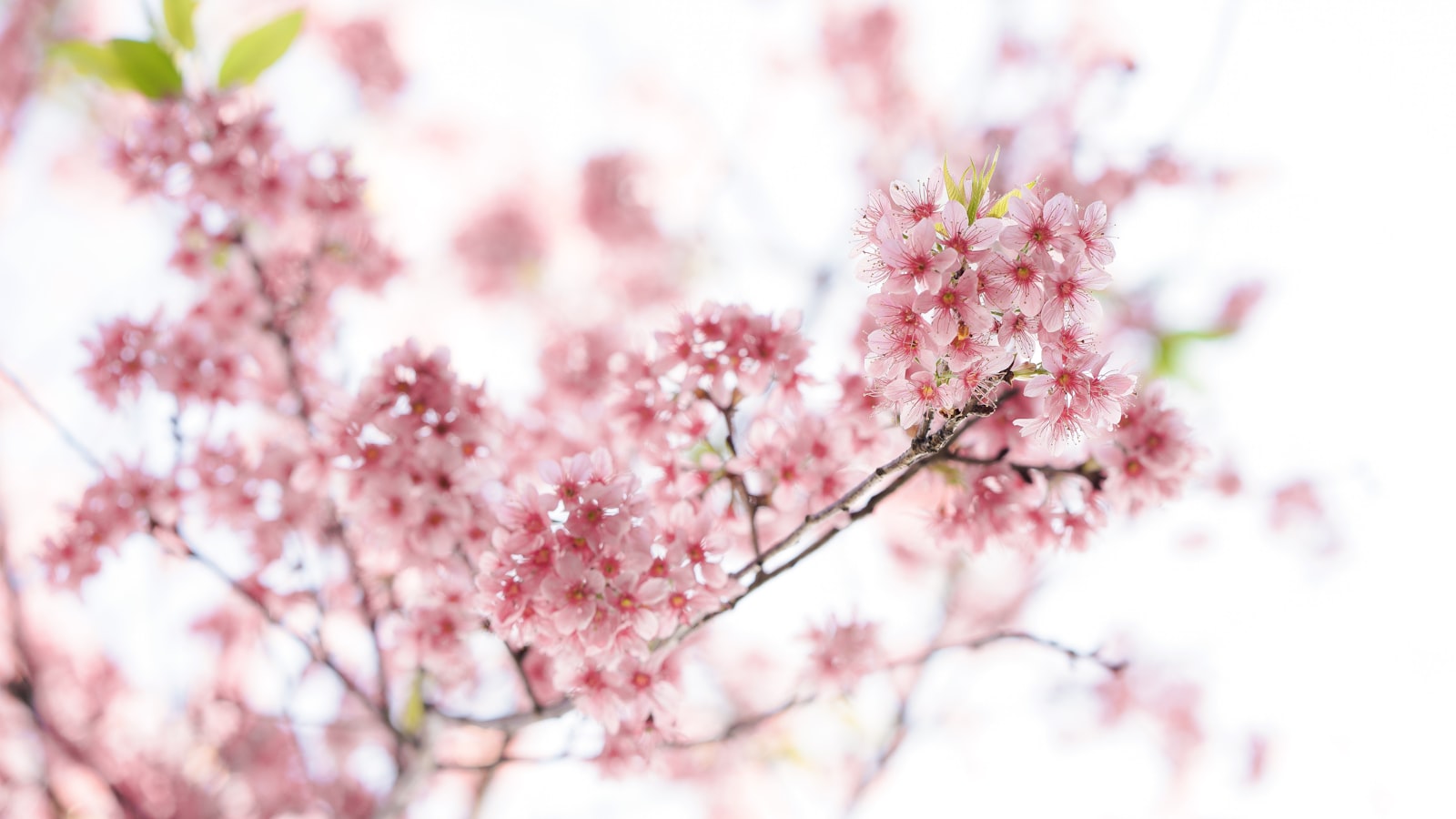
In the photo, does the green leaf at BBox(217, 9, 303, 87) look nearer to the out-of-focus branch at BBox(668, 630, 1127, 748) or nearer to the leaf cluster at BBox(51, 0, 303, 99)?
the leaf cluster at BBox(51, 0, 303, 99)

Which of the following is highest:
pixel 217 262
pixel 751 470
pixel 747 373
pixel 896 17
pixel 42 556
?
pixel 896 17

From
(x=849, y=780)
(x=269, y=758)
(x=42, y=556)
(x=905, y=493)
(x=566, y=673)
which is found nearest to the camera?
(x=566, y=673)

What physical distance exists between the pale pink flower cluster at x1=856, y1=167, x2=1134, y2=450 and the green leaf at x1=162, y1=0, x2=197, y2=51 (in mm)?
2319

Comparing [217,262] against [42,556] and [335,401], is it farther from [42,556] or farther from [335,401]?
[335,401]

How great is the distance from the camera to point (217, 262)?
8.38 feet

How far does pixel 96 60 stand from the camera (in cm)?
237

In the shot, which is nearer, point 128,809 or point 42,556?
point 42,556

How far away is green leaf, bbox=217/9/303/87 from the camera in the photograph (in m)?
2.39

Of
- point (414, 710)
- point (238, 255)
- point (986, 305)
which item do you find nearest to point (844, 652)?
point (986, 305)

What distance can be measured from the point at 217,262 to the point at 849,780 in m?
4.31

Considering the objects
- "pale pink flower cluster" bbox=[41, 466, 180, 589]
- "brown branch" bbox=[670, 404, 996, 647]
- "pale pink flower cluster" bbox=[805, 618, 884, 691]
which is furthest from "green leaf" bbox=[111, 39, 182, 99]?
"pale pink flower cluster" bbox=[805, 618, 884, 691]

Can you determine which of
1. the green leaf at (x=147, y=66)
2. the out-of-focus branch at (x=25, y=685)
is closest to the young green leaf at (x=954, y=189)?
the green leaf at (x=147, y=66)

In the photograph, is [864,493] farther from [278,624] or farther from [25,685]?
[25,685]

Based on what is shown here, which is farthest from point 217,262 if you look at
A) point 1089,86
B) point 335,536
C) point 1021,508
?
point 1089,86
